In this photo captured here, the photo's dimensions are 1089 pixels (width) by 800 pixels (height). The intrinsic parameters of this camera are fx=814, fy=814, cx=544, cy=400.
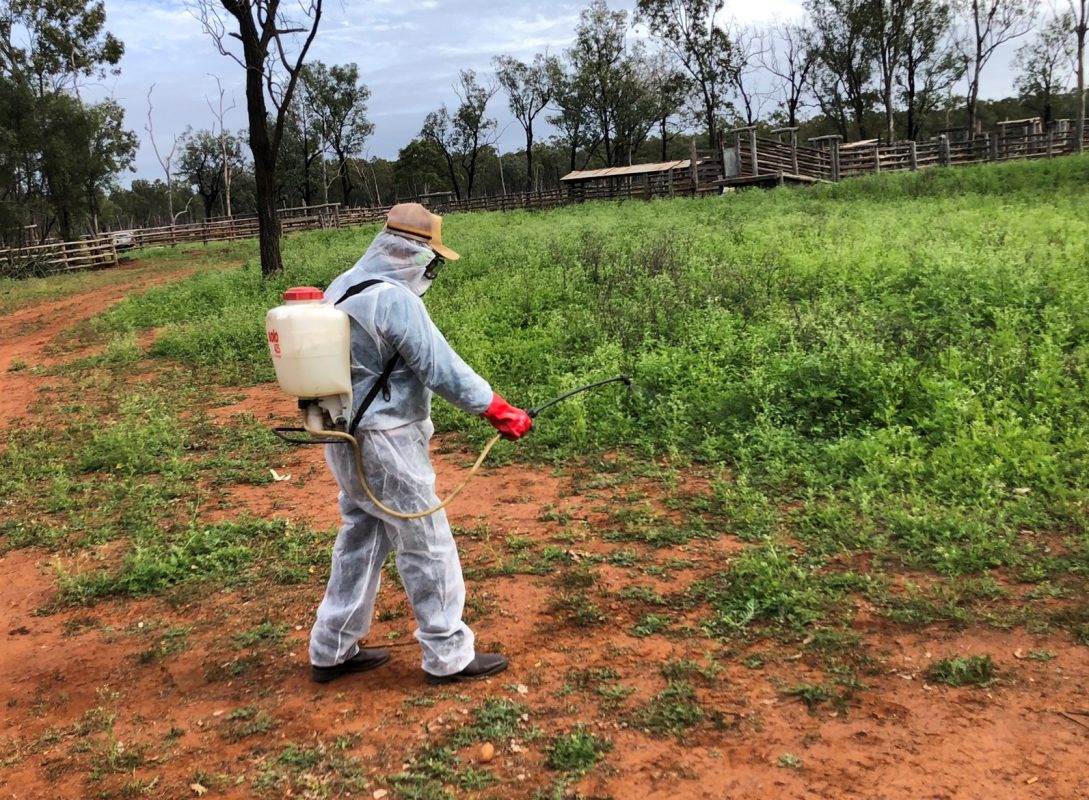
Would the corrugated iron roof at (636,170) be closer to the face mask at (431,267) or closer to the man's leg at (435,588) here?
the face mask at (431,267)

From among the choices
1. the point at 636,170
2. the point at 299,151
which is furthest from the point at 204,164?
the point at 636,170

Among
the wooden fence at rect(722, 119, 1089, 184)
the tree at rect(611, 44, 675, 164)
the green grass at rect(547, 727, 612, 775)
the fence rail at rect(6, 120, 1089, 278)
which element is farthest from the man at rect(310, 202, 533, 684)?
the tree at rect(611, 44, 675, 164)

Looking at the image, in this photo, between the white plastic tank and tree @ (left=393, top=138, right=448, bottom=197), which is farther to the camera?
tree @ (left=393, top=138, right=448, bottom=197)

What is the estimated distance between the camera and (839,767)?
2639 millimetres

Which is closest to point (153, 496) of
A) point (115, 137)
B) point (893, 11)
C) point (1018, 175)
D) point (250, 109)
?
point (250, 109)

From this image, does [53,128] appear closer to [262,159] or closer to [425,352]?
[262,159]

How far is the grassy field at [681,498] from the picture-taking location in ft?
10.1

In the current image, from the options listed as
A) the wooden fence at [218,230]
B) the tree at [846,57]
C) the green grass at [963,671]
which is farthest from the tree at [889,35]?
the green grass at [963,671]

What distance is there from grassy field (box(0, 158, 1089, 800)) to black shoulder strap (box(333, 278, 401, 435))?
1129 millimetres

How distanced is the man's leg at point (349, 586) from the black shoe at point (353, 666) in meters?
0.04

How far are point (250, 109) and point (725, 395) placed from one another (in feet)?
45.1

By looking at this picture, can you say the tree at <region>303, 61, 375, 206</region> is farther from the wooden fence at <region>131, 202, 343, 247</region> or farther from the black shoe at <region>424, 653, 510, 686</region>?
the black shoe at <region>424, 653, 510, 686</region>

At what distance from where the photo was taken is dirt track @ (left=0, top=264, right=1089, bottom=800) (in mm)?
Answer: 2627

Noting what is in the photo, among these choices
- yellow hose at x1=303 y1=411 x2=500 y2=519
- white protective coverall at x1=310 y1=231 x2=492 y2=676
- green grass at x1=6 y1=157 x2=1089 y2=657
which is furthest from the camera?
green grass at x1=6 y1=157 x2=1089 y2=657
